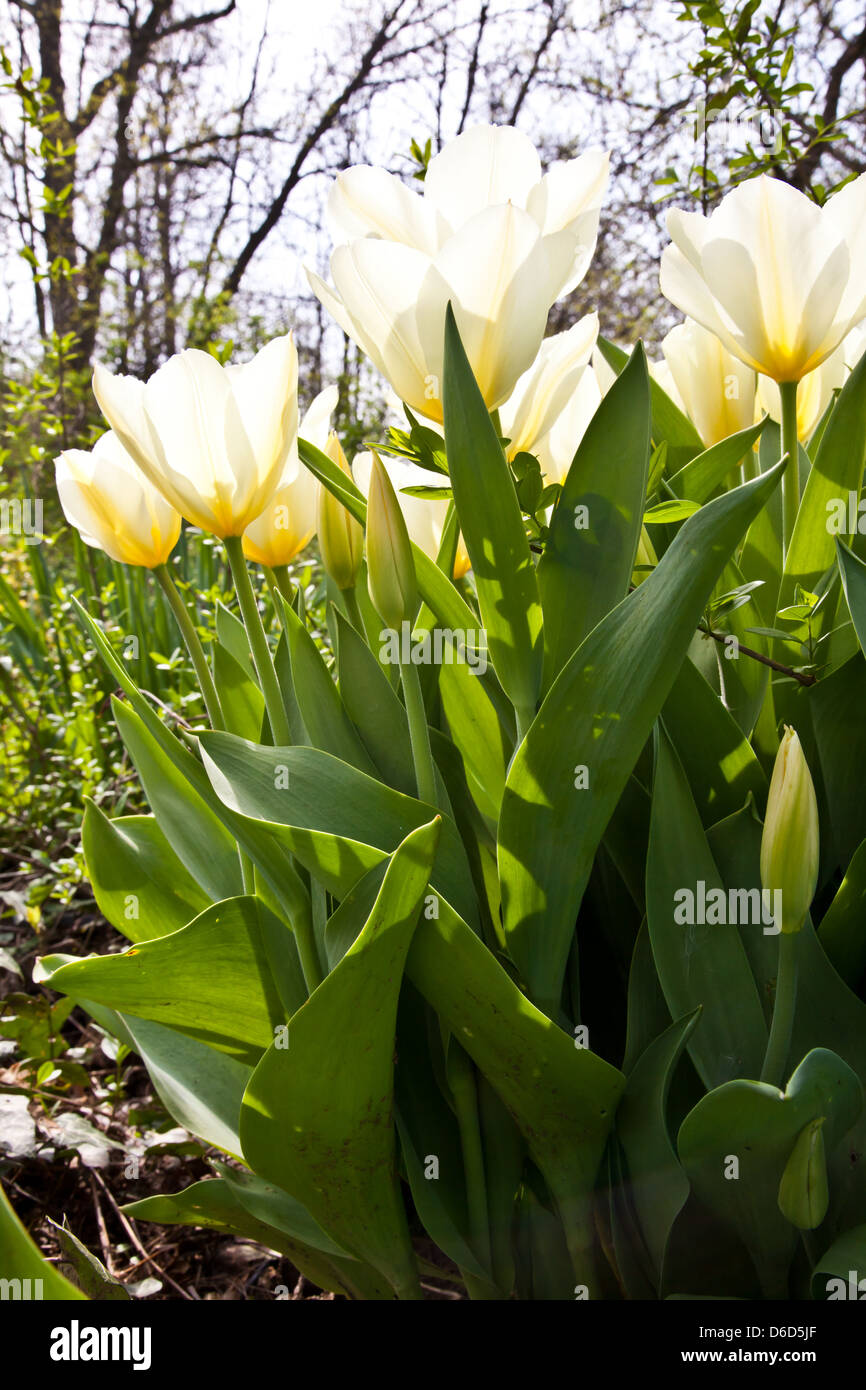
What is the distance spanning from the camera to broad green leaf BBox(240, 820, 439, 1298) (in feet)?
1.79

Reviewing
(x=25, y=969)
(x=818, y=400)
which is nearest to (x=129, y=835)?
(x=818, y=400)

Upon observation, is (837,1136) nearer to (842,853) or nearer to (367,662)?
(842,853)

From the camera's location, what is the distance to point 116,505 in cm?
78

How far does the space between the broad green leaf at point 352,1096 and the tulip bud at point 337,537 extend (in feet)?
1.01

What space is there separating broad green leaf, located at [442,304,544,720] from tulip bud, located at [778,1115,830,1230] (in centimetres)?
29

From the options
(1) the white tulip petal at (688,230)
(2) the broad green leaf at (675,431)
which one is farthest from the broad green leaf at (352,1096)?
(2) the broad green leaf at (675,431)

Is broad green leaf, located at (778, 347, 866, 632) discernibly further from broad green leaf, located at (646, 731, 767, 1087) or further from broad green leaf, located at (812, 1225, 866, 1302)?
broad green leaf, located at (812, 1225, 866, 1302)

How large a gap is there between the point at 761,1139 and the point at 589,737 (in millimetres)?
245

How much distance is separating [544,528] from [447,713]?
156 mm

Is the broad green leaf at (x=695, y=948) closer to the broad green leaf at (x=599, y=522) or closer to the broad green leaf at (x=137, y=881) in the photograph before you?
the broad green leaf at (x=599, y=522)

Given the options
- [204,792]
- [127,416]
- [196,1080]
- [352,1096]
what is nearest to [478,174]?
[127,416]

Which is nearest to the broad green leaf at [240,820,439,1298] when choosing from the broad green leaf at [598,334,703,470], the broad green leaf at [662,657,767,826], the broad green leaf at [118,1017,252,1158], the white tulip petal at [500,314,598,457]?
the broad green leaf at [118,1017,252,1158]

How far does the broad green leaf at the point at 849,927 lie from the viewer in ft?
2.11

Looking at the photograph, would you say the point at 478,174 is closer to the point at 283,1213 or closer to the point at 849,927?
the point at 849,927
